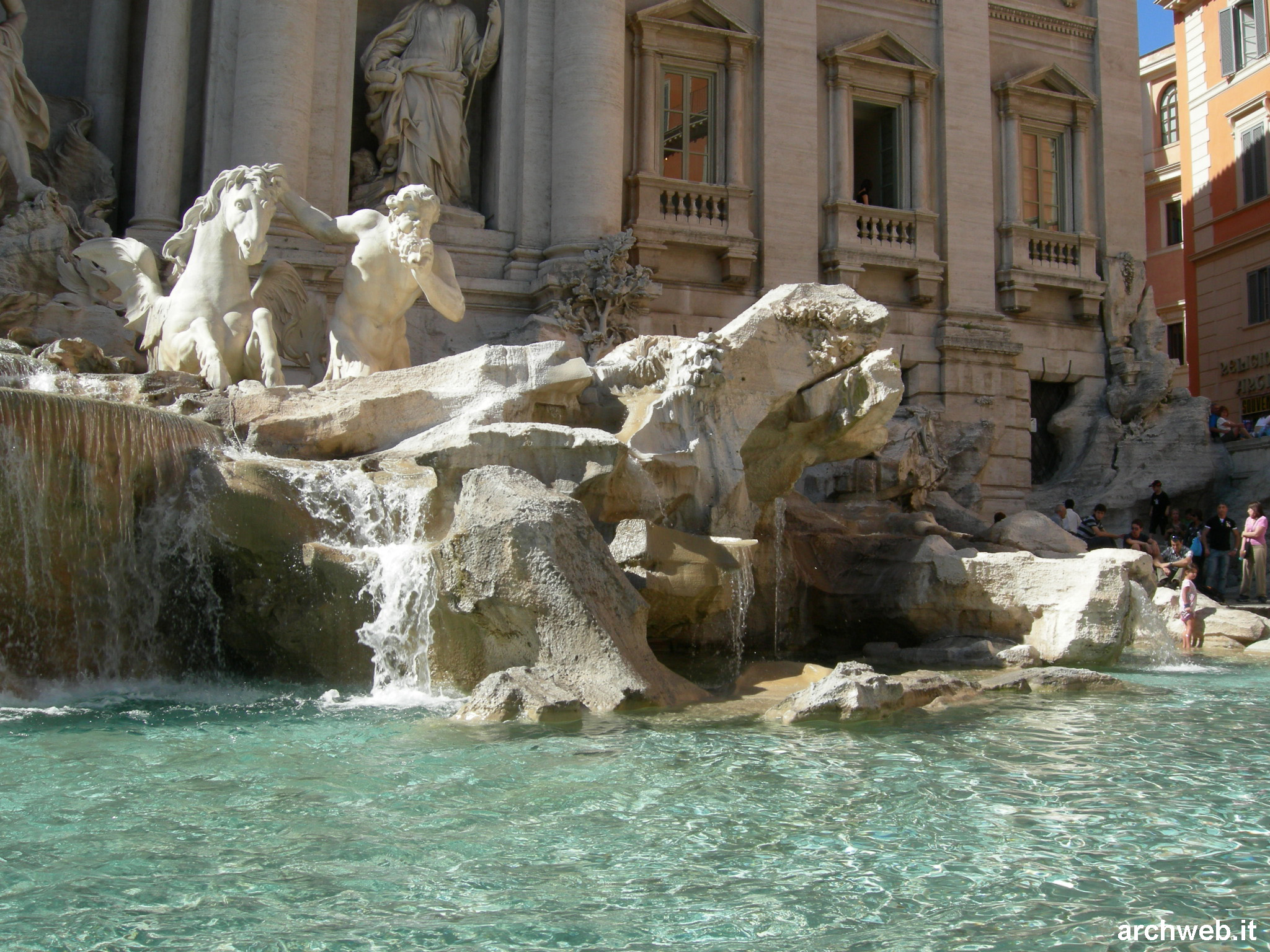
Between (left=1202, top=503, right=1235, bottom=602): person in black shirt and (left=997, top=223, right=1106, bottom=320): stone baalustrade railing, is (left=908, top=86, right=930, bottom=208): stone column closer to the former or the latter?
(left=997, top=223, right=1106, bottom=320): stone baalustrade railing

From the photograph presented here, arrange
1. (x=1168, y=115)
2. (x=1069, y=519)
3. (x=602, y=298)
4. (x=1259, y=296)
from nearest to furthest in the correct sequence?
(x=602, y=298)
(x=1069, y=519)
(x=1259, y=296)
(x=1168, y=115)

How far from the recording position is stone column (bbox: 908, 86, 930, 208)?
17641 millimetres

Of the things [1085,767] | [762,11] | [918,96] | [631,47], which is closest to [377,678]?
[1085,767]

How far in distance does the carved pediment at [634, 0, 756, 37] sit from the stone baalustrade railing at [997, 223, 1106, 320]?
5121mm

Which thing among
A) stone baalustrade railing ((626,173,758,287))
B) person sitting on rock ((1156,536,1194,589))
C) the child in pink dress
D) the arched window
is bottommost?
the child in pink dress

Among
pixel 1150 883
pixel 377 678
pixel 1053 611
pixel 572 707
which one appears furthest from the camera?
pixel 1053 611

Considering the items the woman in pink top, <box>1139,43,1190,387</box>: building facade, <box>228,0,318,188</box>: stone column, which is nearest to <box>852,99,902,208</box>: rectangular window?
the woman in pink top

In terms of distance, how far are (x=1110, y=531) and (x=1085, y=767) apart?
12412 millimetres

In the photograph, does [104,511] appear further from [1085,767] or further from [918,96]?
[918,96]

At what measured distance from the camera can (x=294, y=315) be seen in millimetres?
11172

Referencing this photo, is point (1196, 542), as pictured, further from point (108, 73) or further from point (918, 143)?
point (108, 73)

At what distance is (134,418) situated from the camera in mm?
7055

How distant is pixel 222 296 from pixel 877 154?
12.3 metres

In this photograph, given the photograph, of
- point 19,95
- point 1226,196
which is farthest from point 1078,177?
point 19,95
